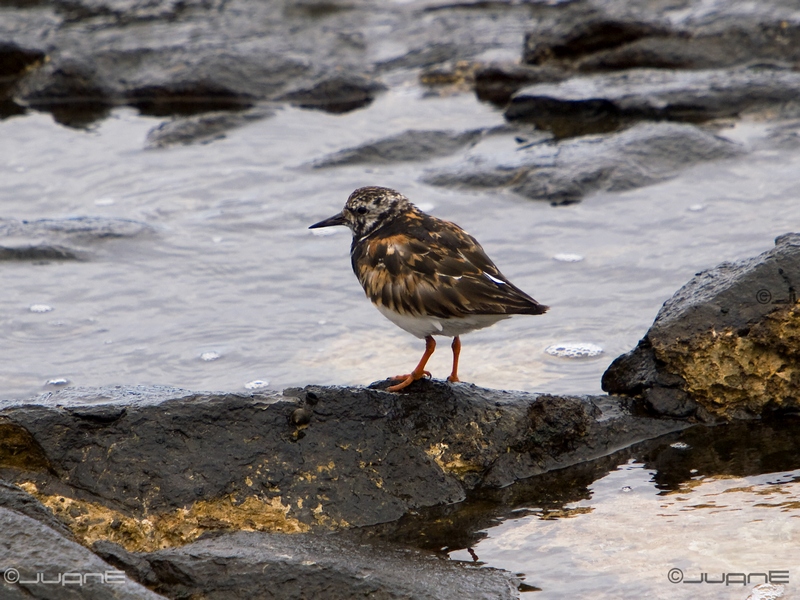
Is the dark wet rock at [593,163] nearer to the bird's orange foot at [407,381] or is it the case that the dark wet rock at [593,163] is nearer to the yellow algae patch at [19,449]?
the bird's orange foot at [407,381]

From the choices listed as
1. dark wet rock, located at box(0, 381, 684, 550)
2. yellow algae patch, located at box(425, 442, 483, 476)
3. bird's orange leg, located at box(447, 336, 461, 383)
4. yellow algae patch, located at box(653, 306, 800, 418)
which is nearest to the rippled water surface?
bird's orange leg, located at box(447, 336, 461, 383)

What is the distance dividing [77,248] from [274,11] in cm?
721

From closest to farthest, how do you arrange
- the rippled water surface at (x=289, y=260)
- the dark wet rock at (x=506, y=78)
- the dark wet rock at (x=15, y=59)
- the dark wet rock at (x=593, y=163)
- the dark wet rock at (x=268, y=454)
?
the dark wet rock at (x=268, y=454)
the rippled water surface at (x=289, y=260)
the dark wet rock at (x=593, y=163)
the dark wet rock at (x=506, y=78)
the dark wet rock at (x=15, y=59)

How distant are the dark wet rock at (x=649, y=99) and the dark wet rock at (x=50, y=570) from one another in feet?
26.4

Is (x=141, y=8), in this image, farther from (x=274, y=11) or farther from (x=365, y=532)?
(x=365, y=532)

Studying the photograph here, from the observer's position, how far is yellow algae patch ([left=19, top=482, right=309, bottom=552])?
422 cm

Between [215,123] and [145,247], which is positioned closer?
[145,247]

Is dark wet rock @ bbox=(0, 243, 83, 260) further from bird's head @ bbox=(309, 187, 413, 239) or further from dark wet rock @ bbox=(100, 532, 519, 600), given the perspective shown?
dark wet rock @ bbox=(100, 532, 519, 600)

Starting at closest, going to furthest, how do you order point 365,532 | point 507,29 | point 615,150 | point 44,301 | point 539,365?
1. point 365,532
2. point 539,365
3. point 44,301
4. point 615,150
5. point 507,29

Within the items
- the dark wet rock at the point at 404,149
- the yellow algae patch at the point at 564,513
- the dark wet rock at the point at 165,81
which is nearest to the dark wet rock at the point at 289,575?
the yellow algae patch at the point at 564,513

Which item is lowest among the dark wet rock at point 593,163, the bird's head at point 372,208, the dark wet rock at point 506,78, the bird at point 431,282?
the bird at point 431,282

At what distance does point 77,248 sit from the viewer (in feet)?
27.9

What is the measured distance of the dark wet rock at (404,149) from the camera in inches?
404

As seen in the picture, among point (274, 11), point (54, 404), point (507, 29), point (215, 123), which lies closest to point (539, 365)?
point (54, 404)
